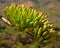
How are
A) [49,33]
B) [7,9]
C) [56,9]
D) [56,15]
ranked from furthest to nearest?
[56,9]
[56,15]
[7,9]
[49,33]

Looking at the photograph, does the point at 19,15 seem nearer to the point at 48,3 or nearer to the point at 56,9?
the point at 56,9

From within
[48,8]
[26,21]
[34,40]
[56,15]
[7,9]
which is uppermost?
[48,8]

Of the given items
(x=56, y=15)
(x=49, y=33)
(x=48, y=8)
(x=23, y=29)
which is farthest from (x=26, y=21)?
(x=48, y=8)

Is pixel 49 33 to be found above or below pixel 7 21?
below

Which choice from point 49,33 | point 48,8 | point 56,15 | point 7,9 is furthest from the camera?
point 48,8

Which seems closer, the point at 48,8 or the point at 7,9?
the point at 7,9

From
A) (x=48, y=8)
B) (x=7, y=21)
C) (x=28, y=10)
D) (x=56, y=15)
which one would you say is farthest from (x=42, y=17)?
(x=48, y=8)
